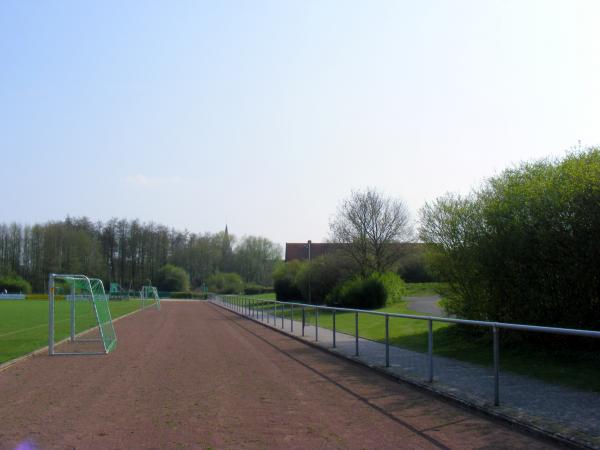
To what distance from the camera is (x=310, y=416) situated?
300 inches

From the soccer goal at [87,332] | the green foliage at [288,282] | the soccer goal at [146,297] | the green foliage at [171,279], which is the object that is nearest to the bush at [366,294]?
the green foliage at [288,282]

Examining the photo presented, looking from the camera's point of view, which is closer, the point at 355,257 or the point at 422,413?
the point at 422,413

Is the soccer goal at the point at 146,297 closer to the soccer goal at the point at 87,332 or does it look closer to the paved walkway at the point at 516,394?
the soccer goal at the point at 87,332

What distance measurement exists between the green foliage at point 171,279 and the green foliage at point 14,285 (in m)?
21.0

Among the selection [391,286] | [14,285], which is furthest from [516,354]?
[14,285]

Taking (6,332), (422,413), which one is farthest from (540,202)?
(6,332)

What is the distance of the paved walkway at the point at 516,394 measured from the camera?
6.80 m

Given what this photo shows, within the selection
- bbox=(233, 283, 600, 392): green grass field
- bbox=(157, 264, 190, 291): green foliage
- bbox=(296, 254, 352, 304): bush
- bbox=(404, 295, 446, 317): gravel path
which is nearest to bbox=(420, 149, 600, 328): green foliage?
bbox=(233, 283, 600, 392): green grass field

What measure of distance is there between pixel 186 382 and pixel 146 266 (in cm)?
10016

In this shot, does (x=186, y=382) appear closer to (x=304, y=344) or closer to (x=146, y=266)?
(x=304, y=344)

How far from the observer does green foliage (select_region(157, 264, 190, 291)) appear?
10331cm

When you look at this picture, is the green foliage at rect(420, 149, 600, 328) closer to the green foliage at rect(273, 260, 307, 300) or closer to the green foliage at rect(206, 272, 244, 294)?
the green foliage at rect(273, 260, 307, 300)

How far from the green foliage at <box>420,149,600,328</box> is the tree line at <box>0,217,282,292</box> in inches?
3298

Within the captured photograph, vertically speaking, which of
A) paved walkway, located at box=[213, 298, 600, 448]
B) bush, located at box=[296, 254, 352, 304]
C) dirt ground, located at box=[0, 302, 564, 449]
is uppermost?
bush, located at box=[296, 254, 352, 304]
